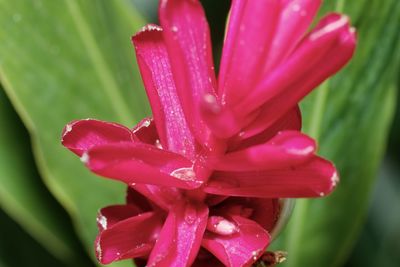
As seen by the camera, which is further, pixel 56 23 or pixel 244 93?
pixel 56 23

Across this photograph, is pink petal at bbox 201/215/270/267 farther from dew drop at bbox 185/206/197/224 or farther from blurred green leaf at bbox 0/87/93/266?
blurred green leaf at bbox 0/87/93/266

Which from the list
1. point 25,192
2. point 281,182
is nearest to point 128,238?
point 281,182

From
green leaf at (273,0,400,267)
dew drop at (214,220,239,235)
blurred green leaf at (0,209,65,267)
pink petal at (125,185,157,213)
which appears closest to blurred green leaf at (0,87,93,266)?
blurred green leaf at (0,209,65,267)

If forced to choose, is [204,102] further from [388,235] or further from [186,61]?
[388,235]

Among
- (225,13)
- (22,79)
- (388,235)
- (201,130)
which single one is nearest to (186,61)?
(201,130)

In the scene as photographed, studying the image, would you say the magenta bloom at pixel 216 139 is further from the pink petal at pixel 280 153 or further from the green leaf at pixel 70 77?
the green leaf at pixel 70 77

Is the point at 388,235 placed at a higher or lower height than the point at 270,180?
lower

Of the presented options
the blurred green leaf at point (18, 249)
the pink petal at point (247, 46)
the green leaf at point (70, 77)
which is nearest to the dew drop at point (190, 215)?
the pink petal at point (247, 46)
